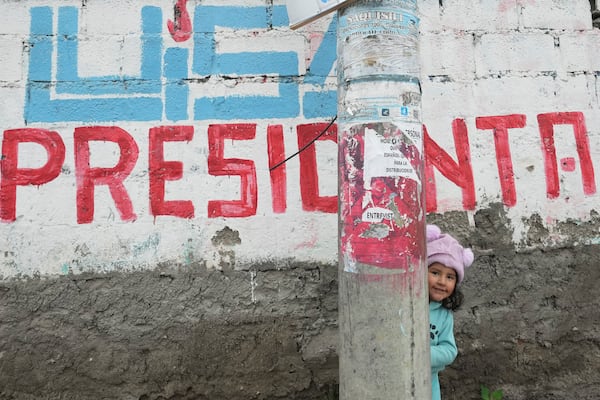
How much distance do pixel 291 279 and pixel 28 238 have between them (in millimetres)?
1520

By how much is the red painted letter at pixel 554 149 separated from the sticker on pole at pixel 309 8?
196 cm

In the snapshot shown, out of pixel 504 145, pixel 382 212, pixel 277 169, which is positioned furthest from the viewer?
pixel 504 145

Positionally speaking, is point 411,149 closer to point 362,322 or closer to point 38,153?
point 362,322

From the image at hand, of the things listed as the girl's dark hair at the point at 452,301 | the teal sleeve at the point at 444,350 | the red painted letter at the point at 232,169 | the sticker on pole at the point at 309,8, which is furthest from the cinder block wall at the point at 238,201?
the sticker on pole at the point at 309,8

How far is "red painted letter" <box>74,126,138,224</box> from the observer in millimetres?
3131

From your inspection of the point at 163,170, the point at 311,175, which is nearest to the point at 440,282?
the point at 311,175

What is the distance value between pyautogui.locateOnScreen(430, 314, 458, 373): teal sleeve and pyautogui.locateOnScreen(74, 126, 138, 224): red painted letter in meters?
1.82

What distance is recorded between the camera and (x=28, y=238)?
3088 millimetres

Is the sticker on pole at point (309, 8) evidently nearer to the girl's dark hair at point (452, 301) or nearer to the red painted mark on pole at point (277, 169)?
the red painted mark on pole at point (277, 169)

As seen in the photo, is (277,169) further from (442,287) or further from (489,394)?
(489,394)

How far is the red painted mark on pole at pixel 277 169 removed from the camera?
3209 mm

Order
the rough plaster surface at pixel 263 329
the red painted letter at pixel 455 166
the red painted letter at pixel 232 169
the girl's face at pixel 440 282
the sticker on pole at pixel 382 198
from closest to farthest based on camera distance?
the sticker on pole at pixel 382 198 → the girl's face at pixel 440 282 → the rough plaster surface at pixel 263 329 → the red painted letter at pixel 232 169 → the red painted letter at pixel 455 166

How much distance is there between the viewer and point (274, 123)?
3238mm

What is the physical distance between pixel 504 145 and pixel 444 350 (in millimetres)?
1557
